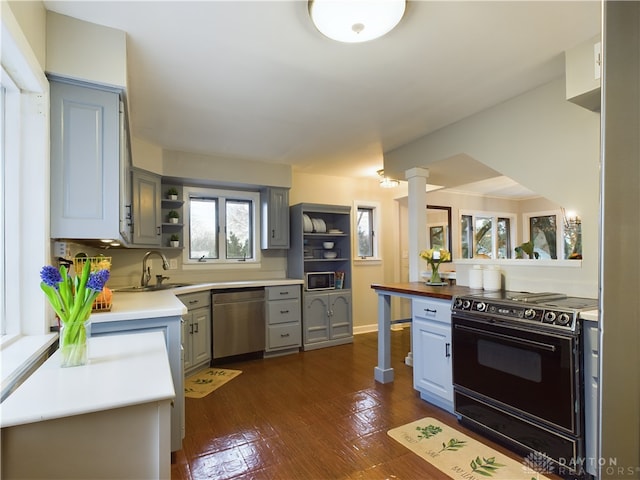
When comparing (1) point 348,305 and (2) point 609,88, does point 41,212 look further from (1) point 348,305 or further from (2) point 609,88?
(1) point 348,305

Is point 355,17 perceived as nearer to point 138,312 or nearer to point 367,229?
point 138,312

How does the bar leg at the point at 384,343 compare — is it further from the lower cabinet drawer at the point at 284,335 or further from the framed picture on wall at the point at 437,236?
the framed picture on wall at the point at 437,236

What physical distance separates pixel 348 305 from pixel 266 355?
128cm

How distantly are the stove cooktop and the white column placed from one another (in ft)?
4.23

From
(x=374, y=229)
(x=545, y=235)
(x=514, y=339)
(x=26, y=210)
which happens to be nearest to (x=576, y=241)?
(x=514, y=339)

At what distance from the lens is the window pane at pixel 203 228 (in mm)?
4262

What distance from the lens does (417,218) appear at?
3.63 m

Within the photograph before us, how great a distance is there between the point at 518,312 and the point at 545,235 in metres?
5.13

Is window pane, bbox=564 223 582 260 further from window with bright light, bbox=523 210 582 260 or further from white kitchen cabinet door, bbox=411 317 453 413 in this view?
window with bright light, bbox=523 210 582 260

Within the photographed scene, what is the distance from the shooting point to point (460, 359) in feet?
7.64

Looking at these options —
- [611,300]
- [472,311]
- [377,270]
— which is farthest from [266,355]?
[611,300]

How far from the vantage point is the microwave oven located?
4445mm

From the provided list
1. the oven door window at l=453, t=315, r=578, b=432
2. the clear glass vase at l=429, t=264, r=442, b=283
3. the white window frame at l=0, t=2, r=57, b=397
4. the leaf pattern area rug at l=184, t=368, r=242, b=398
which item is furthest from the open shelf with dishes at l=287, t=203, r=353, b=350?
the white window frame at l=0, t=2, r=57, b=397

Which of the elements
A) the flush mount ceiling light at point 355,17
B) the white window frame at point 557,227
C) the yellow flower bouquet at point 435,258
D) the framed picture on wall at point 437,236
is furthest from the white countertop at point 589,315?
the white window frame at point 557,227
